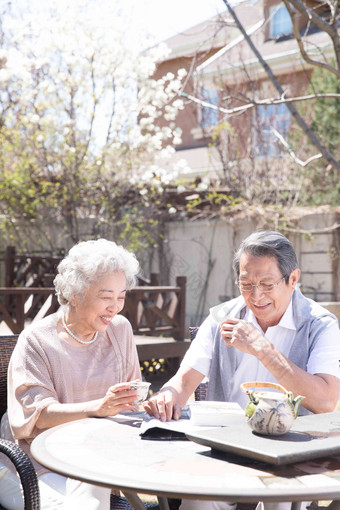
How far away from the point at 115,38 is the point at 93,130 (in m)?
1.44

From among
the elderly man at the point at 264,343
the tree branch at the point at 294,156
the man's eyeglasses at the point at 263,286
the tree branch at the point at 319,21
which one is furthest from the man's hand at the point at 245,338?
the tree branch at the point at 294,156

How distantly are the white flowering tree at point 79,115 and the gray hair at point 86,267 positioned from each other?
22.4 ft

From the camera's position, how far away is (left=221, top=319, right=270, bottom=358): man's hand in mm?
2244

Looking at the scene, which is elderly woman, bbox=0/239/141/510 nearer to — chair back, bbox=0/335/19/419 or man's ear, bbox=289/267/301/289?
chair back, bbox=0/335/19/419

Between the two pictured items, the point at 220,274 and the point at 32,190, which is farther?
the point at 220,274

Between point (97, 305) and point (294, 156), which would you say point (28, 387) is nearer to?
point (97, 305)

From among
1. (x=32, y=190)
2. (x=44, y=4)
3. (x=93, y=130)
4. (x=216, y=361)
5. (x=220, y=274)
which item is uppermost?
(x=44, y=4)

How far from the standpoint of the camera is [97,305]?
263 centimetres

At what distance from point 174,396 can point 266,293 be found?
0.54 meters

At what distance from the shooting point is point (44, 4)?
1009 cm

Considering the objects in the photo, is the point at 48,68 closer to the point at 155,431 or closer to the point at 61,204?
the point at 61,204

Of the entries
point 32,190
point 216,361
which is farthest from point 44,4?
point 216,361

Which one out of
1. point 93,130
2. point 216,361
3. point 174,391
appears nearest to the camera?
point 174,391

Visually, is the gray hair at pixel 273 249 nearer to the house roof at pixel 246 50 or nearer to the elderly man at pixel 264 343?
the elderly man at pixel 264 343
